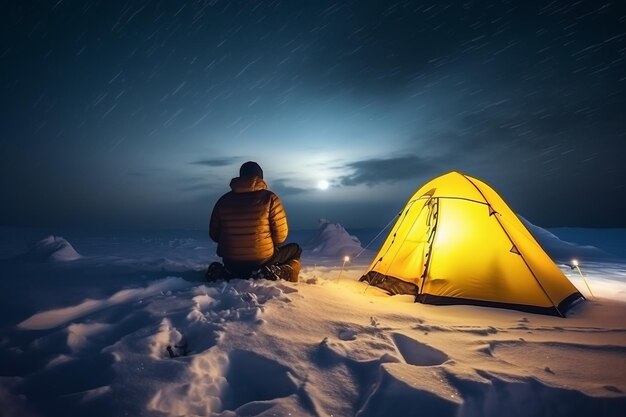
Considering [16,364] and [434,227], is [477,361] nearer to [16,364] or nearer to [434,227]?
[434,227]

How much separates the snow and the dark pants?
2.22 feet

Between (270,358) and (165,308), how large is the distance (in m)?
1.77

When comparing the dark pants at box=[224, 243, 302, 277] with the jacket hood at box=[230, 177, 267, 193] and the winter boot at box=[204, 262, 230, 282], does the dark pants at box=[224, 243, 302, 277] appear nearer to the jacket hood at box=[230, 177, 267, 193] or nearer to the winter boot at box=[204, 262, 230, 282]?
the winter boot at box=[204, 262, 230, 282]

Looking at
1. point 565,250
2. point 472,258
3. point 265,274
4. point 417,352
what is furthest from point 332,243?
point 417,352

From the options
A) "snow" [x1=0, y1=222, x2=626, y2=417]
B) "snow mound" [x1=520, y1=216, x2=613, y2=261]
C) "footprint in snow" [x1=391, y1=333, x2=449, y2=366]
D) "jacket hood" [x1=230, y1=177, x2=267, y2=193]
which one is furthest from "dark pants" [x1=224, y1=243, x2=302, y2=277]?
"snow mound" [x1=520, y1=216, x2=613, y2=261]

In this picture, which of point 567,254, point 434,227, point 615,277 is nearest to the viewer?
point 434,227

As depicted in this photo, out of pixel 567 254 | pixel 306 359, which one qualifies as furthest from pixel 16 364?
pixel 567 254

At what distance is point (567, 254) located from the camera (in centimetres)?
1421

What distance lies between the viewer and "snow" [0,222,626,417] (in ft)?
7.04

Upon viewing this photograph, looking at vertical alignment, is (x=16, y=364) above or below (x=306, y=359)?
below

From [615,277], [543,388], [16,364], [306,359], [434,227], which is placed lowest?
[16,364]

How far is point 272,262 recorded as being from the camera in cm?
573

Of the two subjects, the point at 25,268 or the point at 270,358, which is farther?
the point at 25,268

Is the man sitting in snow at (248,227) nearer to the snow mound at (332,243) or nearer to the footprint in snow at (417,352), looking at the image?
the footprint in snow at (417,352)
